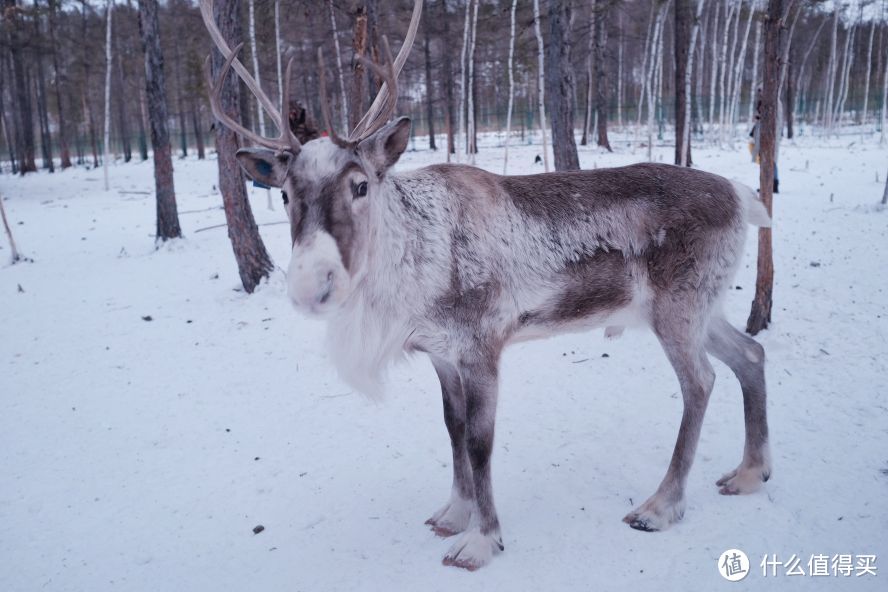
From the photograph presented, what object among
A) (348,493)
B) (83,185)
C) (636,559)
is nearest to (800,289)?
(636,559)

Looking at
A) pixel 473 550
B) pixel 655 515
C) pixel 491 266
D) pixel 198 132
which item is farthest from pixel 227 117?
pixel 198 132

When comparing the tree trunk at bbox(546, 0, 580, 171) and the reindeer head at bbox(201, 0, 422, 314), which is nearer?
the reindeer head at bbox(201, 0, 422, 314)

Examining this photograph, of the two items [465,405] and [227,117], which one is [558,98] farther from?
[465,405]

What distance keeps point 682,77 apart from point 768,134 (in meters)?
12.0

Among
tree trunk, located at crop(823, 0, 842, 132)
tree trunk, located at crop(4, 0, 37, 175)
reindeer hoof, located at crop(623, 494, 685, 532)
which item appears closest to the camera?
reindeer hoof, located at crop(623, 494, 685, 532)

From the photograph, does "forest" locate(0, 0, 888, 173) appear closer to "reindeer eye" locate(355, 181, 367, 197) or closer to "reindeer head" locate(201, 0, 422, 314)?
"reindeer head" locate(201, 0, 422, 314)

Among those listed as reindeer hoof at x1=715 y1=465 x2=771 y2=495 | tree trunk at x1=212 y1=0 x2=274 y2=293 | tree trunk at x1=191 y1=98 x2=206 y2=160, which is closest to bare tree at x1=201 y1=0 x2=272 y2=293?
tree trunk at x1=212 y1=0 x2=274 y2=293

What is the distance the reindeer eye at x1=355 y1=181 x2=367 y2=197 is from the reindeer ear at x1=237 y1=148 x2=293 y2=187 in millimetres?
379

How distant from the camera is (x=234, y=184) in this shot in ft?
23.3

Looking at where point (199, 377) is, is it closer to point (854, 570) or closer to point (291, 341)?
point (291, 341)

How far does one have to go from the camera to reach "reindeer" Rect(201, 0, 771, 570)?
291cm

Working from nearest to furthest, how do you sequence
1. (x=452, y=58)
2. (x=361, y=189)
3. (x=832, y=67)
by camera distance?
(x=361, y=189)
(x=452, y=58)
(x=832, y=67)

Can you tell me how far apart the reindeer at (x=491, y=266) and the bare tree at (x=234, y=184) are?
3611 millimetres

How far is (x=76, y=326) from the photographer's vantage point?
6.82 meters
